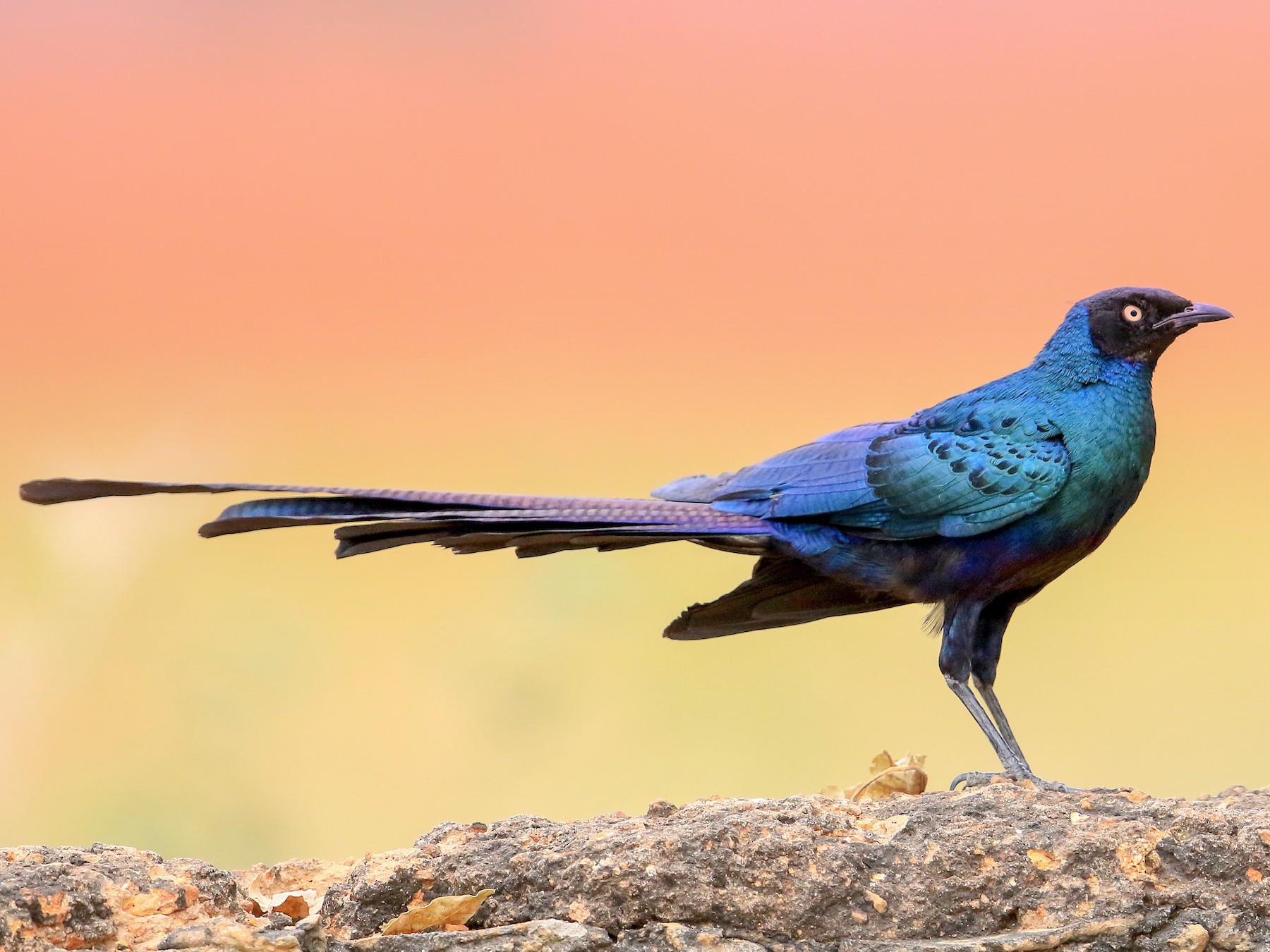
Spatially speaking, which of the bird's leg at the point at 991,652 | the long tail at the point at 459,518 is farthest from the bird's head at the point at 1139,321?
the long tail at the point at 459,518

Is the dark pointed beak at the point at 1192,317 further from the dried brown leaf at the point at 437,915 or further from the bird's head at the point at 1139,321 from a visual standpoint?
the dried brown leaf at the point at 437,915

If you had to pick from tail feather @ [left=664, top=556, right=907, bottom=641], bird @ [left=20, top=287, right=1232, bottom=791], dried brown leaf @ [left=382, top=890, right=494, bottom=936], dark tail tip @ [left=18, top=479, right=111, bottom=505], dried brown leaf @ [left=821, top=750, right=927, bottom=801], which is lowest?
dried brown leaf @ [left=821, top=750, right=927, bottom=801]

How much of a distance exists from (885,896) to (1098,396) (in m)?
2.24

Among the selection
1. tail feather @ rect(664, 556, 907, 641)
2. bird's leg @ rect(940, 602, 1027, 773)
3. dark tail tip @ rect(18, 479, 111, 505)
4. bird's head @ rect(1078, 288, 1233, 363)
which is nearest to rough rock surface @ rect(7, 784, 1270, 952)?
dark tail tip @ rect(18, 479, 111, 505)

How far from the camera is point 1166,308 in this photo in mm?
4844

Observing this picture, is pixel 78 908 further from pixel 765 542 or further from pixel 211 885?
pixel 765 542

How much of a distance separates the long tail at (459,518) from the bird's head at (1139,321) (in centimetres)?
141

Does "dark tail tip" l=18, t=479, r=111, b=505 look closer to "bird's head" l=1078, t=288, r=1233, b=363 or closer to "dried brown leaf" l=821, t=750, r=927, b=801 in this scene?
"dried brown leaf" l=821, t=750, r=927, b=801

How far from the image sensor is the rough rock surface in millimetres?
3143

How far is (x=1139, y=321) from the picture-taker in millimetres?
4855

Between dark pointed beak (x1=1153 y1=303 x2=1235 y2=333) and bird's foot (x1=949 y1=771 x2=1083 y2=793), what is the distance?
1.65 meters

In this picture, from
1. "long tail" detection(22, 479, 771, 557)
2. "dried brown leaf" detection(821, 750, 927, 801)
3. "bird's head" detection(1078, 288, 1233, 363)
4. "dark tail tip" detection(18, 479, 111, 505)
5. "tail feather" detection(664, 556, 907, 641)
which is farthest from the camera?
"tail feather" detection(664, 556, 907, 641)

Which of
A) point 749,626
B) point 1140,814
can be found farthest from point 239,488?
point 1140,814

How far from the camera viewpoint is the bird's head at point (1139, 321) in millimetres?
4832
